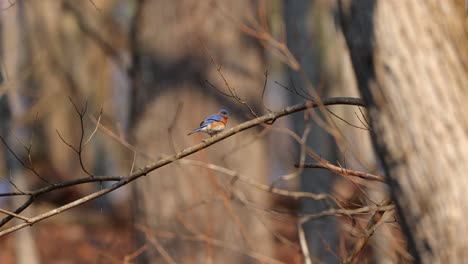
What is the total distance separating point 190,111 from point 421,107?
364 cm

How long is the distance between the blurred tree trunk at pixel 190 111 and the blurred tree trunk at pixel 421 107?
3.18 m

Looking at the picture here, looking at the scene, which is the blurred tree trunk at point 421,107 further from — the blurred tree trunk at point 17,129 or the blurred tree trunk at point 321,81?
the blurred tree trunk at point 17,129

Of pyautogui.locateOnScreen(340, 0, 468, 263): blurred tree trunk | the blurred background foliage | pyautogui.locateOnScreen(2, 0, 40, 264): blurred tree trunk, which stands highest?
pyautogui.locateOnScreen(2, 0, 40, 264): blurred tree trunk

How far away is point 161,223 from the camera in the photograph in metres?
6.37

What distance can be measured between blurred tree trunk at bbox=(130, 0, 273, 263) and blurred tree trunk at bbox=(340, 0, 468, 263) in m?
3.18

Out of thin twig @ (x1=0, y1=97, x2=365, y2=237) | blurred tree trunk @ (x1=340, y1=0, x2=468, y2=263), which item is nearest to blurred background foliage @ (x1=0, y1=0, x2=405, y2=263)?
thin twig @ (x1=0, y1=97, x2=365, y2=237)

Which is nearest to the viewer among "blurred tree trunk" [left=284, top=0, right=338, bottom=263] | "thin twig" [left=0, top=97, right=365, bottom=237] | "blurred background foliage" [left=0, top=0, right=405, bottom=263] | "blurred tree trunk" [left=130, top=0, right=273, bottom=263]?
"thin twig" [left=0, top=97, right=365, bottom=237]

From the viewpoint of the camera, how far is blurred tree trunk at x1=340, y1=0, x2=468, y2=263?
2.85 m

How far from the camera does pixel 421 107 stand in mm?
2941

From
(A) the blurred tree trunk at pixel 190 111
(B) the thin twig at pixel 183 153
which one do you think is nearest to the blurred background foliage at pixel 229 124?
(A) the blurred tree trunk at pixel 190 111

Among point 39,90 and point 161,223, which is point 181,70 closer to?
point 161,223

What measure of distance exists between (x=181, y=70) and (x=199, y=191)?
1011 millimetres

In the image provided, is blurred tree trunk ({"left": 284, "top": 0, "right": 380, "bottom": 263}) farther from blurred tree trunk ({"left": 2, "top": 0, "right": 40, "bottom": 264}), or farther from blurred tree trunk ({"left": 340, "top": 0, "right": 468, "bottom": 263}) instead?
blurred tree trunk ({"left": 340, "top": 0, "right": 468, "bottom": 263})

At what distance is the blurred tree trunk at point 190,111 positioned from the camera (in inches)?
A: 247
